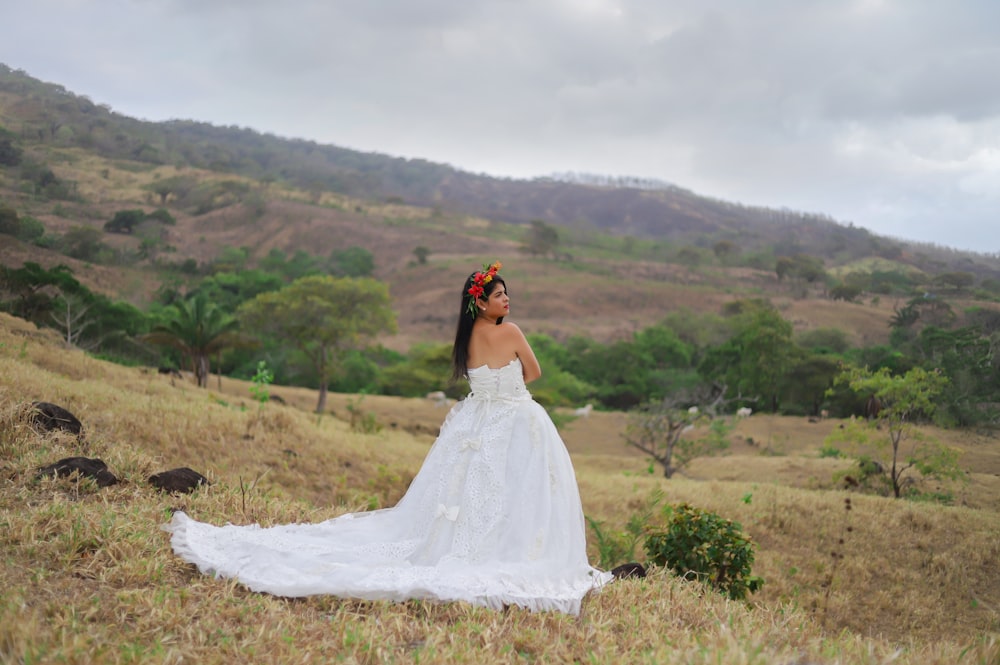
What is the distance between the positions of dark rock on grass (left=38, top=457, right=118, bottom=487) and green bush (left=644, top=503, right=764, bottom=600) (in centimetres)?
451

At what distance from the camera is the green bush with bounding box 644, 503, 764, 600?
5.80 m

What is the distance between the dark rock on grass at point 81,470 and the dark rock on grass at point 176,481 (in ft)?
1.05

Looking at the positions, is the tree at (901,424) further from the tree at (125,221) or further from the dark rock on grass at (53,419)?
the tree at (125,221)

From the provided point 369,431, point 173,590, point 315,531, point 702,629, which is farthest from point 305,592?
point 369,431

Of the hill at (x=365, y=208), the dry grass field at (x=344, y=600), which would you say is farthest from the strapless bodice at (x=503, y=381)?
the hill at (x=365, y=208)

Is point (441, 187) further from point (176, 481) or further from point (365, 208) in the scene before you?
point (176, 481)

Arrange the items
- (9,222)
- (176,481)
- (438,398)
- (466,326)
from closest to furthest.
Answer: (466,326) < (176,481) < (9,222) < (438,398)

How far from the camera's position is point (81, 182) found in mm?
18969

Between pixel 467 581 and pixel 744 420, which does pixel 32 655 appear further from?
pixel 744 420

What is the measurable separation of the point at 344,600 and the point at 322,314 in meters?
21.1

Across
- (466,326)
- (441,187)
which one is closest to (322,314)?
(466,326)

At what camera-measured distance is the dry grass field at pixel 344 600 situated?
3.37 m

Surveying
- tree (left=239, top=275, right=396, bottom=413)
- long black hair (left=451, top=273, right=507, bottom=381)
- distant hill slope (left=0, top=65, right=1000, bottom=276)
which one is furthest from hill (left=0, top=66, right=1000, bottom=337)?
long black hair (left=451, top=273, right=507, bottom=381)

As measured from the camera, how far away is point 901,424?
34.6ft
